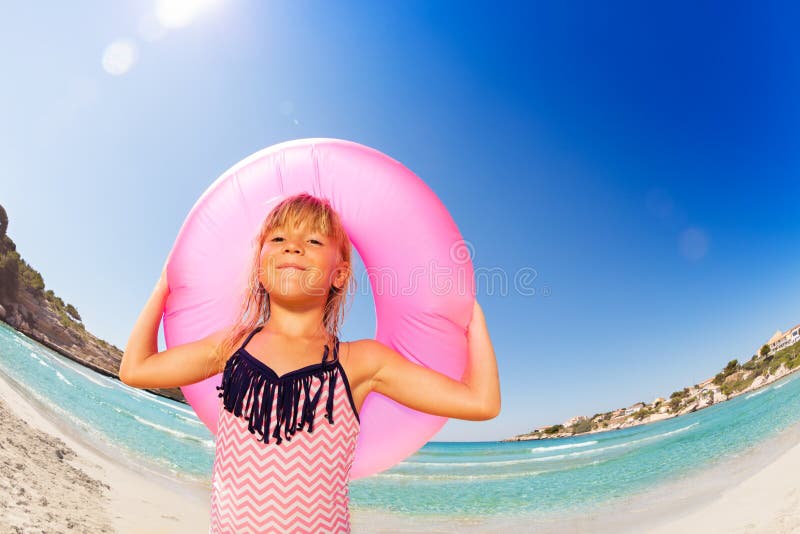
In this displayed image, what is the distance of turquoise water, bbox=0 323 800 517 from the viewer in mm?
11922

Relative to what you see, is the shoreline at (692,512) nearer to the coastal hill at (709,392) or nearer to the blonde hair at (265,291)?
the blonde hair at (265,291)

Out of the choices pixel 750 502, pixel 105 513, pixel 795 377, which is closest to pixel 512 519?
pixel 750 502

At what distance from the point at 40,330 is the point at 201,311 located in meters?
38.2

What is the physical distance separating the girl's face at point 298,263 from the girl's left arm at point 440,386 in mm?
236

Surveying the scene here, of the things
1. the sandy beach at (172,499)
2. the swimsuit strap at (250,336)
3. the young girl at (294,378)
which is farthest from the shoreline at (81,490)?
the swimsuit strap at (250,336)

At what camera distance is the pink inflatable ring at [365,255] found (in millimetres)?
1583

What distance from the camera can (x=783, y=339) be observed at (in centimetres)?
3903

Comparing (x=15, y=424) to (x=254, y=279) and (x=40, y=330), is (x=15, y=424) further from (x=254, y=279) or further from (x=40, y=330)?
(x=40, y=330)

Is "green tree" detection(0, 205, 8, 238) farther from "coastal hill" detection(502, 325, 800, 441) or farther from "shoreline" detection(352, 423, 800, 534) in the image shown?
"coastal hill" detection(502, 325, 800, 441)

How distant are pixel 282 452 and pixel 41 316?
4037 cm

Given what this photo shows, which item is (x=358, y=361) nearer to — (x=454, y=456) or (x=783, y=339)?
(x=454, y=456)

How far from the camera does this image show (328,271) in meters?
1.40

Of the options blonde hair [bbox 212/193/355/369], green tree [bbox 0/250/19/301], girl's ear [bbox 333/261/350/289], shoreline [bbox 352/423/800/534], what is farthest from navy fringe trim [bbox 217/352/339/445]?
green tree [bbox 0/250/19/301]

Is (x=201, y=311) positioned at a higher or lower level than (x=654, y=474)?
higher
